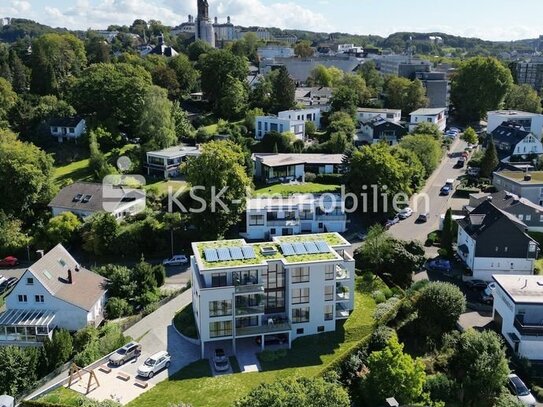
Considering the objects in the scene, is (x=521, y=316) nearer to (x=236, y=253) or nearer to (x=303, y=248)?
(x=303, y=248)

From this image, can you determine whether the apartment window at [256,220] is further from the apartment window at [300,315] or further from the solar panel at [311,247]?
the apartment window at [300,315]

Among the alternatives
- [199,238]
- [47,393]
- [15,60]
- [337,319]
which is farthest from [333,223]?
[15,60]

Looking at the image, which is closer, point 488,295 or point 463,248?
point 488,295

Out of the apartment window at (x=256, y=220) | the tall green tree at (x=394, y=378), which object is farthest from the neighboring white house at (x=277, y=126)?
the tall green tree at (x=394, y=378)

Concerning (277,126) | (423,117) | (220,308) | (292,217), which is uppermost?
(423,117)

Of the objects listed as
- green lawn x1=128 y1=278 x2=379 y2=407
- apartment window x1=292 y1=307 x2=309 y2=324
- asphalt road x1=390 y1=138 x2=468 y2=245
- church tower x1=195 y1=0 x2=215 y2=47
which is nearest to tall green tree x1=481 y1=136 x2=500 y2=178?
asphalt road x1=390 y1=138 x2=468 y2=245

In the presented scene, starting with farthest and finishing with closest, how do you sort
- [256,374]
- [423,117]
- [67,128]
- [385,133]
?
[423,117], [385,133], [67,128], [256,374]

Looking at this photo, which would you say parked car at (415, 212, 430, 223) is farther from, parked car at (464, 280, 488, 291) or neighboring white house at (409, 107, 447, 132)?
neighboring white house at (409, 107, 447, 132)

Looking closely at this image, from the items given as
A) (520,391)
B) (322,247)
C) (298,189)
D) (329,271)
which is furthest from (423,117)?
(520,391)
